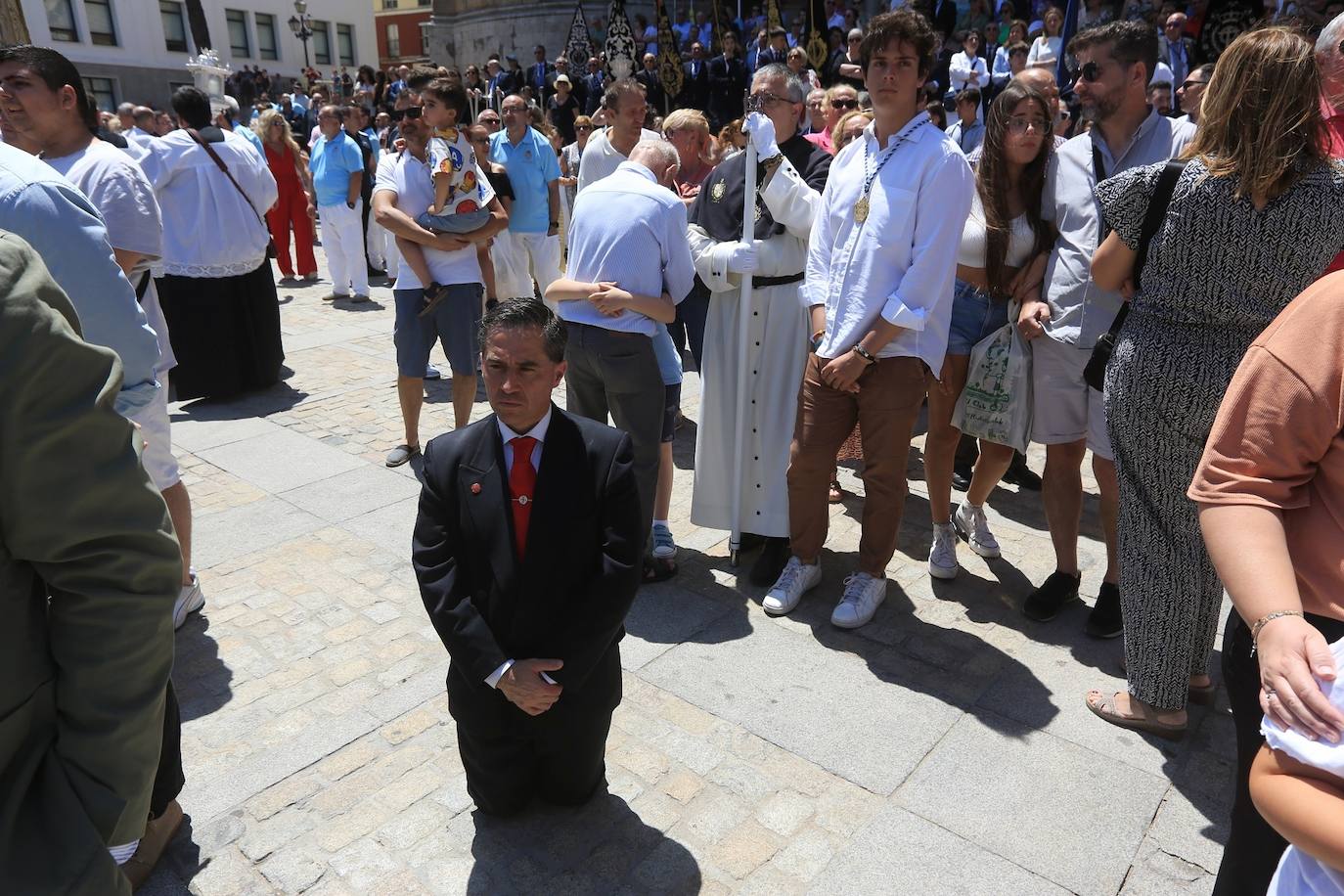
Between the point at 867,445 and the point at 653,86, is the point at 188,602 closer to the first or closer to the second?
the point at 867,445

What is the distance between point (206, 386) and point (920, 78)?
208 inches

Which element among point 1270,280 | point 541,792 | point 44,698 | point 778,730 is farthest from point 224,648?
point 1270,280

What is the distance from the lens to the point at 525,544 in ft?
8.18

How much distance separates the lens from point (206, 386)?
666 cm

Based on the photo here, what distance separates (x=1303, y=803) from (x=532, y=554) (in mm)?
1693

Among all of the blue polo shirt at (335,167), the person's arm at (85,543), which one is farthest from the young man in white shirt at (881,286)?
the blue polo shirt at (335,167)

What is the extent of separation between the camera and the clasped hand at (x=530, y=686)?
241 centimetres

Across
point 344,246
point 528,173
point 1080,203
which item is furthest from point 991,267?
point 344,246

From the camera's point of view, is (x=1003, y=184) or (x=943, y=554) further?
(x=943, y=554)

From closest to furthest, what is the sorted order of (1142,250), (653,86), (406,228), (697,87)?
(1142,250) < (406,228) < (697,87) < (653,86)

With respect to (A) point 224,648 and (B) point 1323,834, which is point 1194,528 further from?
(A) point 224,648

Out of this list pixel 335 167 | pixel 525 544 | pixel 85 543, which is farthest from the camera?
pixel 335 167

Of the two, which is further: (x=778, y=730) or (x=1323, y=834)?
(x=778, y=730)

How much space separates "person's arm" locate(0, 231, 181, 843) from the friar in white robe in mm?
2937
